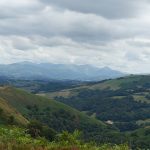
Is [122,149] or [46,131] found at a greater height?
[122,149]

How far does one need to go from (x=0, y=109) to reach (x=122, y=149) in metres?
155

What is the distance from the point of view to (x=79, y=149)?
15.5 metres

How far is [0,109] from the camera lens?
168m

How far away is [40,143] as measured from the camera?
16719 millimetres

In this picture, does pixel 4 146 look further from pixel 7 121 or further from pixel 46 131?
pixel 7 121

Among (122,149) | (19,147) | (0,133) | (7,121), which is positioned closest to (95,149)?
(122,149)

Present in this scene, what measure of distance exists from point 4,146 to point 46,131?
10971 cm

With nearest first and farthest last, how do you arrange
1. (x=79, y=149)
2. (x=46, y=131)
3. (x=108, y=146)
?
(x=79, y=149)
(x=108, y=146)
(x=46, y=131)

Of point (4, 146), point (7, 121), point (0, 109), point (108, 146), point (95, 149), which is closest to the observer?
point (4, 146)

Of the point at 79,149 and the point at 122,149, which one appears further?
the point at 122,149

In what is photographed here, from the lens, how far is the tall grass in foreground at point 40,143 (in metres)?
14.8

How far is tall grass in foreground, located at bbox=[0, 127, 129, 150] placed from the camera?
14761 mm

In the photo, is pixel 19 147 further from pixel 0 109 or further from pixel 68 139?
pixel 0 109

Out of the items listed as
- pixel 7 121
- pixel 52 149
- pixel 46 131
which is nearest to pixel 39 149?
pixel 52 149
